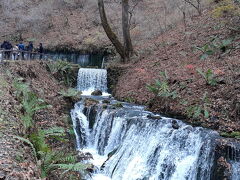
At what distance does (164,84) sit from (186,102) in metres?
1.62

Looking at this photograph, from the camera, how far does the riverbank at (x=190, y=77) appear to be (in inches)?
412

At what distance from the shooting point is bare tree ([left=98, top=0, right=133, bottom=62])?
65.3 ft

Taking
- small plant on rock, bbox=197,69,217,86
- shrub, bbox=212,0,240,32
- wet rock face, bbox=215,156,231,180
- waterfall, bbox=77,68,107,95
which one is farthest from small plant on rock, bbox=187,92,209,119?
waterfall, bbox=77,68,107,95

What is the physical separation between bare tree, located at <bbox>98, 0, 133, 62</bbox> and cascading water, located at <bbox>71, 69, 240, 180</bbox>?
742cm

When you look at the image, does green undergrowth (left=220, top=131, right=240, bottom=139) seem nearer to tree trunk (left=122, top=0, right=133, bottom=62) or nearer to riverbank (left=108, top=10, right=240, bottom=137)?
riverbank (left=108, top=10, right=240, bottom=137)

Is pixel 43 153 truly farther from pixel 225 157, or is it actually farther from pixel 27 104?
pixel 225 157

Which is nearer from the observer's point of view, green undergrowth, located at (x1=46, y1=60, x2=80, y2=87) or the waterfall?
green undergrowth, located at (x1=46, y1=60, x2=80, y2=87)

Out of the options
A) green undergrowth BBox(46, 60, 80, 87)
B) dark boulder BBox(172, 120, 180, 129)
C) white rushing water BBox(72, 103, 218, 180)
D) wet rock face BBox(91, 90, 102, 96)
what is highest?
green undergrowth BBox(46, 60, 80, 87)

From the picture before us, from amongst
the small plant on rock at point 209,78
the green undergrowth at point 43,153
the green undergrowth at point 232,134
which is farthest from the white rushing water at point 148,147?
the small plant on rock at point 209,78

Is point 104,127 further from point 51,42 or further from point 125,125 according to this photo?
point 51,42

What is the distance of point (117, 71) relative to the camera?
65.1 feet

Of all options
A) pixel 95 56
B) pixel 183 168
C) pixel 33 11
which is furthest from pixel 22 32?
pixel 183 168

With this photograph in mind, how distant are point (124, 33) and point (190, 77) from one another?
8676 millimetres

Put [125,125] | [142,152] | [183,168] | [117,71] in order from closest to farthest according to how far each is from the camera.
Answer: [183,168] < [142,152] < [125,125] < [117,71]
